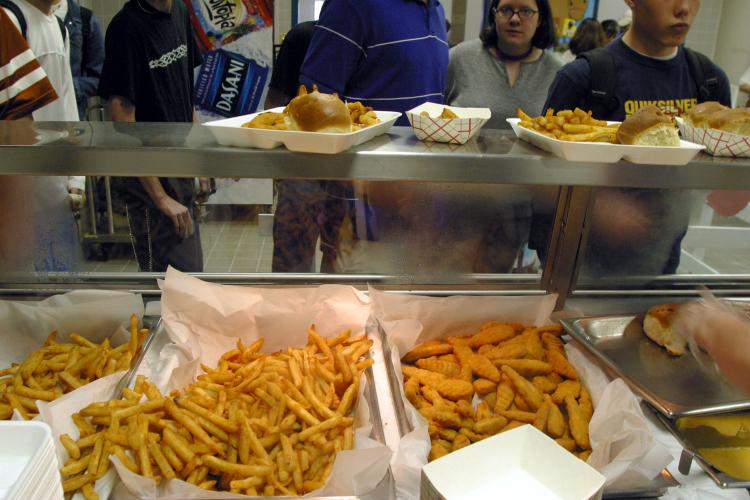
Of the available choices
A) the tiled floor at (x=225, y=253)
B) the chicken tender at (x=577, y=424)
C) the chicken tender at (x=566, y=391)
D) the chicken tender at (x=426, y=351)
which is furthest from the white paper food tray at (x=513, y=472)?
the tiled floor at (x=225, y=253)

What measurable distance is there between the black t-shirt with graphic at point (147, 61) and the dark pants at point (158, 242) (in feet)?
4.10

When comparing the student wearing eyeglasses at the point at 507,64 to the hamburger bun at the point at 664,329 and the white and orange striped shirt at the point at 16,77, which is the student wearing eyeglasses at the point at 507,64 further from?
the white and orange striped shirt at the point at 16,77

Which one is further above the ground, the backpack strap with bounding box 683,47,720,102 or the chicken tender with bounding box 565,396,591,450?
the backpack strap with bounding box 683,47,720,102

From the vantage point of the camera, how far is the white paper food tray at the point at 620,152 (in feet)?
4.58

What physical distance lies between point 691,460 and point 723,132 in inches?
32.4

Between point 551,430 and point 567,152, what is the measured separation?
0.70m

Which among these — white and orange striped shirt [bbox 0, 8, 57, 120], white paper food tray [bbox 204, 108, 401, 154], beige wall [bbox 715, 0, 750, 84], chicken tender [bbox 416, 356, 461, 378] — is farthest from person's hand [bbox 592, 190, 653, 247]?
beige wall [bbox 715, 0, 750, 84]

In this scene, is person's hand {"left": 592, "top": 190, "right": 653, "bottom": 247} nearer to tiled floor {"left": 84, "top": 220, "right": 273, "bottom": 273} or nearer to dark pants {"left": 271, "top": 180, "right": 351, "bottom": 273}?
dark pants {"left": 271, "top": 180, "right": 351, "bottom": 273}

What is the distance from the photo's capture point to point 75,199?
212cm

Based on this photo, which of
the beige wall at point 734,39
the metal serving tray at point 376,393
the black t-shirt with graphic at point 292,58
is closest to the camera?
the metal serving tray at point 376,393

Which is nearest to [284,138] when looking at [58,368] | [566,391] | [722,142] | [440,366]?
[440,366]

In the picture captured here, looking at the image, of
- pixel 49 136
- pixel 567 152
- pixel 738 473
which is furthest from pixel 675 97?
pixel 49 136

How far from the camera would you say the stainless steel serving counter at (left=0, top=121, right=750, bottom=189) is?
134cm

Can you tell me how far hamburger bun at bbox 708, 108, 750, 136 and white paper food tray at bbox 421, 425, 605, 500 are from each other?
3.12ft
